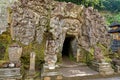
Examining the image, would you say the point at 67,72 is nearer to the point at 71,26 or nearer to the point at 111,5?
the point at 71,26

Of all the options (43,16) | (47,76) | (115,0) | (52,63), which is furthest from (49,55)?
(115,0)

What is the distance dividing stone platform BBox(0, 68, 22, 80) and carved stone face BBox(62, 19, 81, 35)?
4.05 metres

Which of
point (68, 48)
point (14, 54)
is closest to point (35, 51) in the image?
point (14, 54)

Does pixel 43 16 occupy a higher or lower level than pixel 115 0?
lower

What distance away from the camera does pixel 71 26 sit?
9.59 metres

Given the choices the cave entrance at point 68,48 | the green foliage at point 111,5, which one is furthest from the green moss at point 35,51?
the green foliage at point 111,5

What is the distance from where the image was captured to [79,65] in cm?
940

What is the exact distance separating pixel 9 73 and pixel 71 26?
A: 4.72 m

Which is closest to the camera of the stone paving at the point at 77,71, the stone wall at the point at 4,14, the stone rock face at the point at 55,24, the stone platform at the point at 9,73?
the stone platform at the point at 9,73

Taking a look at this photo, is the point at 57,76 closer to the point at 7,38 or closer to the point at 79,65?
the point at 79,65

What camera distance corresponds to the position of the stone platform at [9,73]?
675 cm

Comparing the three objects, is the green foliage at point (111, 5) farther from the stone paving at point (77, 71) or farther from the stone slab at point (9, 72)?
the stone slab at point (9, 72)

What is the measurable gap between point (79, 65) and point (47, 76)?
286cm

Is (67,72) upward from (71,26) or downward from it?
downward
